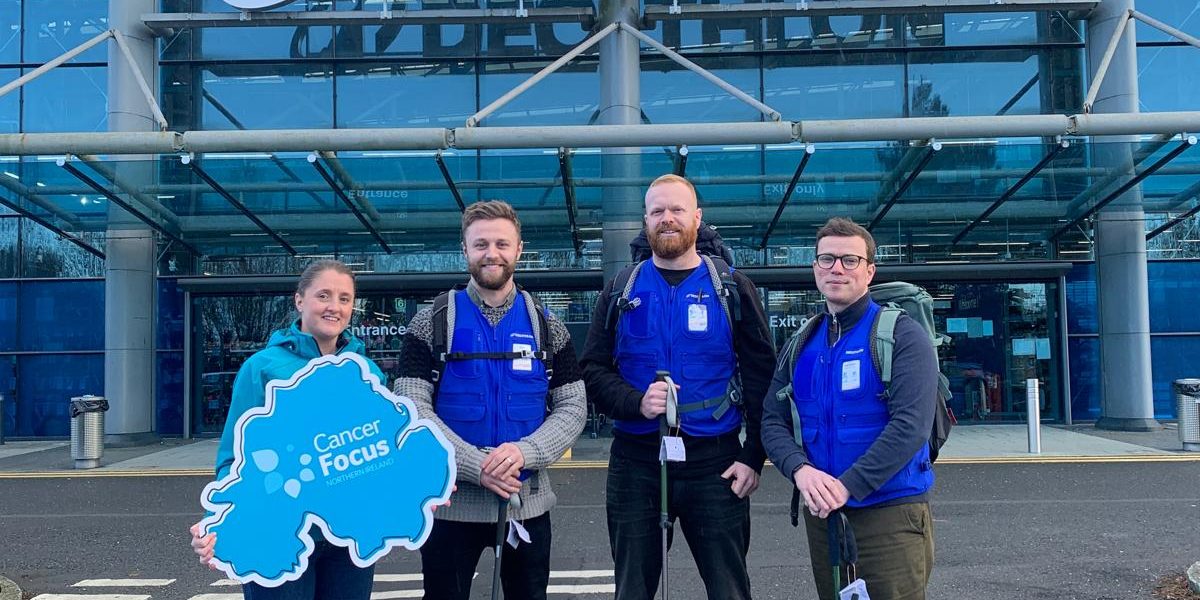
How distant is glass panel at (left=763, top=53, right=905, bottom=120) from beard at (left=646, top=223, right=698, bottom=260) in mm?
12283

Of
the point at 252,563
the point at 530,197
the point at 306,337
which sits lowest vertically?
the point at 252,563

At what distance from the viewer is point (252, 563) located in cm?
291

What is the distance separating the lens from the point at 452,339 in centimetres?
327

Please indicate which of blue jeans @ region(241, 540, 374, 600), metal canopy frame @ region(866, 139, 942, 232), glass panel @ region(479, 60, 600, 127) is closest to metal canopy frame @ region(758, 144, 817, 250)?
metal canopy frame @ region(866, 139, 942, 232)

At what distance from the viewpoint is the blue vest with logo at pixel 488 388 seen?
323cm

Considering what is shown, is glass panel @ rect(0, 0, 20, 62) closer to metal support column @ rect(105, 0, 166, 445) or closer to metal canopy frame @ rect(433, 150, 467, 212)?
metal support column @ rect(105, 0, 166, 445)

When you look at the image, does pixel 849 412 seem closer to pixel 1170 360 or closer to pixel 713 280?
pixel 713 280

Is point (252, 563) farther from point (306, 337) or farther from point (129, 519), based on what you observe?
point (129, 519)

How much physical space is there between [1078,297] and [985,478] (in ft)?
24.4

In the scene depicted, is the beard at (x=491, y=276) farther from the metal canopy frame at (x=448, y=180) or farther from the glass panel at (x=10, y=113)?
the glass panel at (x=10, y=113)

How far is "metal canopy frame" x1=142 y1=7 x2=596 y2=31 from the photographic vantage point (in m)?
13.7

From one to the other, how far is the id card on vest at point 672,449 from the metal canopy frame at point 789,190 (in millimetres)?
8716

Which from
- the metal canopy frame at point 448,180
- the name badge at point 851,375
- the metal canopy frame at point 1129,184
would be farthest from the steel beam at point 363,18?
the name badge at point 851,375

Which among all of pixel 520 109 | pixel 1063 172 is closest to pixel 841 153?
pixel 1063 172
